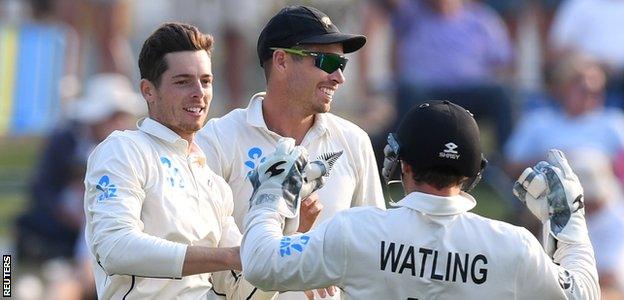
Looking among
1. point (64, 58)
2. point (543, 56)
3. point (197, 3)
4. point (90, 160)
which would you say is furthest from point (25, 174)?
point (90, 160)

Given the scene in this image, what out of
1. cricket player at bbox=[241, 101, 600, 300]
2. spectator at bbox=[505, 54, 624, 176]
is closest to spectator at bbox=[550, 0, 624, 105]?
spectator at bbox=[505, 54, 624, 176]

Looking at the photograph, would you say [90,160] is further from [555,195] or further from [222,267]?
[555,195]

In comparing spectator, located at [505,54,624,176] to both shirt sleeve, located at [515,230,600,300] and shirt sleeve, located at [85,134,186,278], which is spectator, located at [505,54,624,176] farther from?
shirt sleeve, located at [85,134,186,278]

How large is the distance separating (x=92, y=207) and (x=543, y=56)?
999 centimetres

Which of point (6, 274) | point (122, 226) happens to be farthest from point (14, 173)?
point (122, 226)

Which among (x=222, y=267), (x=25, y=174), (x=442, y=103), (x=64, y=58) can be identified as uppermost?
(x=442, y=103)

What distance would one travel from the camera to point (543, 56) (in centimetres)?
1532

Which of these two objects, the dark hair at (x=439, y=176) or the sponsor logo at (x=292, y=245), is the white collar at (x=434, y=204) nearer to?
the dark hair at (x=439, y=176)

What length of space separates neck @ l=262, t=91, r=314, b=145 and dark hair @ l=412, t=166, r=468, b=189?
1.36 metres

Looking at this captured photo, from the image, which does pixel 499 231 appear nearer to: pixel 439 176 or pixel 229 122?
pixel 439 176

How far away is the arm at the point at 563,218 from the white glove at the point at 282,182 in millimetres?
913

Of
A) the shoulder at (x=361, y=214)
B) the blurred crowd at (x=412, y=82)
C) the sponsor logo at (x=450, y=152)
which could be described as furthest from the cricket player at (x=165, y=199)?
the blurred crowd at (x=412, y=82)

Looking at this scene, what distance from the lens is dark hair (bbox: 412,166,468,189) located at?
5.65 meters

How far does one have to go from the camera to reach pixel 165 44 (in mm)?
6211
